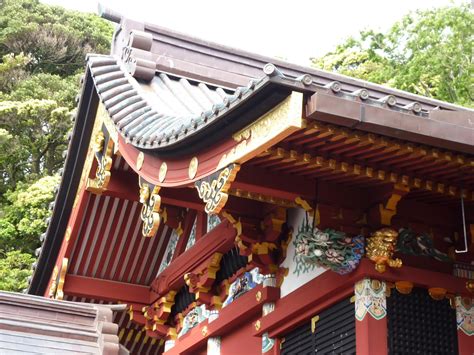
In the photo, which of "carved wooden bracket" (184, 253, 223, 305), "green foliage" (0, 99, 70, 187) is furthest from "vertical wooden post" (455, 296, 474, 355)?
"green foliage" (0, 99, 70, 187)

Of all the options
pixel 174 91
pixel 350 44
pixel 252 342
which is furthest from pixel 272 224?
pixel 350 44

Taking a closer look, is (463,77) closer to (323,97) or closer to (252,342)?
(252,342)

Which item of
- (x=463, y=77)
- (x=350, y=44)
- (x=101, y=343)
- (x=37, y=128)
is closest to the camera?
(x=101, y=343)

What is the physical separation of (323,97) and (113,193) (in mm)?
4125

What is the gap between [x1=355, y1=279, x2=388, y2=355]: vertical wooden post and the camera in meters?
5.75

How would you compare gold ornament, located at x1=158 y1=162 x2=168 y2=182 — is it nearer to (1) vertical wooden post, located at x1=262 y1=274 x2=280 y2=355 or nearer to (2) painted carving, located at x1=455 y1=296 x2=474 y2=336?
(1) vertical wooden post, located at x1=262 y1=274 x2=280 y2=355

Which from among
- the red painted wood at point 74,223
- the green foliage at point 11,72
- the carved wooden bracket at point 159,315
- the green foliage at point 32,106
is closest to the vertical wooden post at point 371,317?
the carved wooden bracket at point 159,315

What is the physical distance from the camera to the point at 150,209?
21.9ft

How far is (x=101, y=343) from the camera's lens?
4.58 metres

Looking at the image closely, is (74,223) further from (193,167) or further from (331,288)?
(331,288)

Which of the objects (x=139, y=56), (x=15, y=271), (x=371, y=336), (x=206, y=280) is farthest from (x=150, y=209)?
(x=15, y=271)

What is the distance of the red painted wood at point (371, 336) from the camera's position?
5.73 metres

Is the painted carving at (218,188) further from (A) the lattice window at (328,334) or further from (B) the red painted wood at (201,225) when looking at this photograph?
(B) the red painted wood at (201,225)

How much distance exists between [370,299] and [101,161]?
11.1 feet
